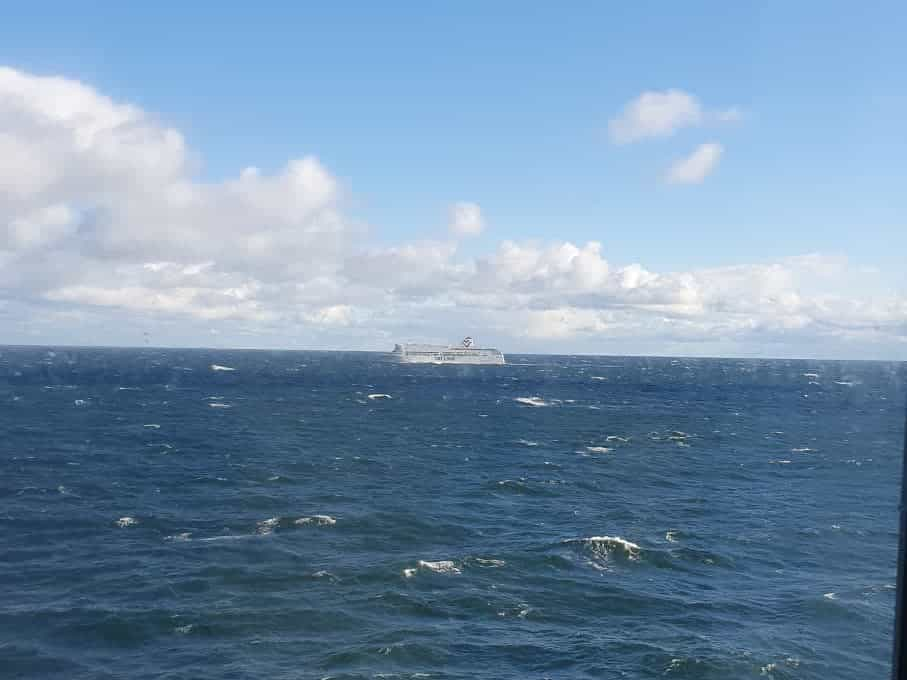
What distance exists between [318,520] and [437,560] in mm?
16326

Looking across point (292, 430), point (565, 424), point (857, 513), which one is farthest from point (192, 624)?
point (565, 424)

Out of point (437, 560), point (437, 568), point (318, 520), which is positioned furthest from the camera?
point (318, 520)

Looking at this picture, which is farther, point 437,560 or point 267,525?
point 267,525

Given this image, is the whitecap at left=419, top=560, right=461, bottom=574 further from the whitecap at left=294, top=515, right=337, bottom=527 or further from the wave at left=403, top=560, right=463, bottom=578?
the whitecap at left=294, top=515, right=337, bottom=527

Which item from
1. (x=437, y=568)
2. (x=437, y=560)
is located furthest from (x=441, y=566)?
(x=437, y=560)

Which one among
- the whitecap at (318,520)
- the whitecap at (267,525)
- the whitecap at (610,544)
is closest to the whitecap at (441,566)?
the whitecap at (610,544)

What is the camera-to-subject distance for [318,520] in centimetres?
7238

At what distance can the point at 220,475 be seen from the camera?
94.6 m

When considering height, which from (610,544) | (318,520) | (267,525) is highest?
(318,520)

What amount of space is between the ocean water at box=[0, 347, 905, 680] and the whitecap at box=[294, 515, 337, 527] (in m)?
0.47

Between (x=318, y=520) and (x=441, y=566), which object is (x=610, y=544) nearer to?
(x=441, y=566)

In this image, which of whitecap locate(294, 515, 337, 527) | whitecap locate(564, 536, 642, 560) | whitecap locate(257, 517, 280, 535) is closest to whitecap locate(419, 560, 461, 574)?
whitecap locate(564, 536, 642, 560)

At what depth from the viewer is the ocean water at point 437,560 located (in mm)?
44156

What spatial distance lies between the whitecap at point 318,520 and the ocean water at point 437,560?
0.47 meters
